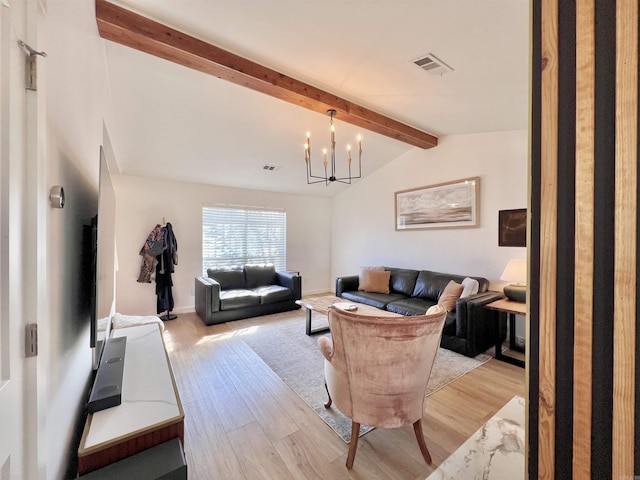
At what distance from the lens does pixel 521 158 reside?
3250 mm

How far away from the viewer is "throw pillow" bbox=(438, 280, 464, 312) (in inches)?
127

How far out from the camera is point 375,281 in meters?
4.36

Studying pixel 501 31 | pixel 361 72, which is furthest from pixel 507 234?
pixel 361 72

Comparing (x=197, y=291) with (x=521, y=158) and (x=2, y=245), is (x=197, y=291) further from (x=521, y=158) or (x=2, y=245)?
(x=521, y=158)

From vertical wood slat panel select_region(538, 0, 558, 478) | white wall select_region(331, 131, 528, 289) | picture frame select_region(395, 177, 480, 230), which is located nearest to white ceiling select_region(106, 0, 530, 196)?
white wall select_region(331, 131, 528, 289)

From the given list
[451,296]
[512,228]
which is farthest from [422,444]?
[512,228]

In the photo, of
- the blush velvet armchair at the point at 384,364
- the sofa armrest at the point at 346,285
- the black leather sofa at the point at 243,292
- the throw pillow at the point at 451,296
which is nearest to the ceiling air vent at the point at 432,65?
the blush velvet armchair at the point at 384,364

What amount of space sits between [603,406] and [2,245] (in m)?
1.59

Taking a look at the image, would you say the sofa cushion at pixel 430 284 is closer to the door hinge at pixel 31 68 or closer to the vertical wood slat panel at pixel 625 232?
the vertical wood slat panel at pixel 625 232

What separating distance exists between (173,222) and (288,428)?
155 inches

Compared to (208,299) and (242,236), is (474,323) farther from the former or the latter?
(242,236)

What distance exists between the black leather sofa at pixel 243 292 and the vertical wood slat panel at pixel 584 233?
13.1ft

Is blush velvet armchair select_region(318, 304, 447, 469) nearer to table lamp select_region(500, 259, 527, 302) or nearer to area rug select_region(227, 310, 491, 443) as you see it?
area rug select_region(227, 310, 491, 443)

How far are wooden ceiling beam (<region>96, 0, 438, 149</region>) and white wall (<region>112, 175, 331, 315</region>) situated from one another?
2.79 m
